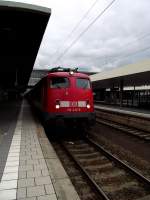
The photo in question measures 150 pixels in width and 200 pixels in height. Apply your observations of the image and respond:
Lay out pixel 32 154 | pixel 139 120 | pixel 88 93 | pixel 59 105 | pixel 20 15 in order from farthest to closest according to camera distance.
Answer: pixel 139 120
pixel 20 15
pixel 88 93
pixel 59 105
pixel 32 154

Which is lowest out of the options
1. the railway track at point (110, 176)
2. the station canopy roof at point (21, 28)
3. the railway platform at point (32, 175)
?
the railway track at point (110, 176)

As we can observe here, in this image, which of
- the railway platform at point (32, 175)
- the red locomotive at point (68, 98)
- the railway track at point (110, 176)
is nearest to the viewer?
the railway platform at point (32, 175)

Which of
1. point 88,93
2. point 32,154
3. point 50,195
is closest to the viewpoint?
point 50,195

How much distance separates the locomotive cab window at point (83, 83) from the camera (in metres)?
10.1

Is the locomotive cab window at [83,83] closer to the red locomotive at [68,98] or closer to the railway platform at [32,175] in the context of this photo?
the red locomotive at [68,98]

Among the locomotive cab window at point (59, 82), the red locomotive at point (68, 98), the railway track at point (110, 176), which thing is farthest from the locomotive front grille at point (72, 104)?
the railway track at point (110, 176)

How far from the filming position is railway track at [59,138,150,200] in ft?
15.5

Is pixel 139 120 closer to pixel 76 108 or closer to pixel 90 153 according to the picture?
pixel 76 108

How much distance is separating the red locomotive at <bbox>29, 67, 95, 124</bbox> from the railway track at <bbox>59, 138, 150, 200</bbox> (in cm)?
175

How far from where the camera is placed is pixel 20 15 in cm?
1086

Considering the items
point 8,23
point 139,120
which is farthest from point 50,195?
point 139,120

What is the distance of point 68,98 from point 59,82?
81cm

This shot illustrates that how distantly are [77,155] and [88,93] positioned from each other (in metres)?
3.32

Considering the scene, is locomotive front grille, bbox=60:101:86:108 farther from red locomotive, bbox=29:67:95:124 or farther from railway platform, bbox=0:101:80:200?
railway platform, bbox=0:101:80:200
